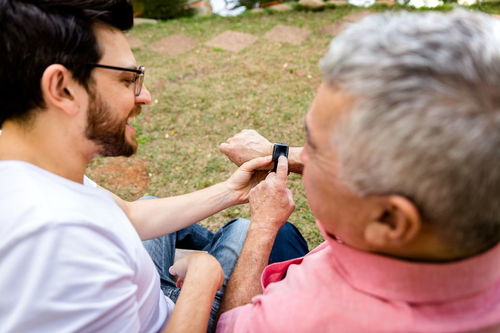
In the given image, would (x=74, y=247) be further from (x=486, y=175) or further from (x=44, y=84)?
(x=486, y=175)

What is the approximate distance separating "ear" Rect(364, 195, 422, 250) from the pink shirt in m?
0.07

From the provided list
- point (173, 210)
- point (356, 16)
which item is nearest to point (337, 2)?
point (356, 16)

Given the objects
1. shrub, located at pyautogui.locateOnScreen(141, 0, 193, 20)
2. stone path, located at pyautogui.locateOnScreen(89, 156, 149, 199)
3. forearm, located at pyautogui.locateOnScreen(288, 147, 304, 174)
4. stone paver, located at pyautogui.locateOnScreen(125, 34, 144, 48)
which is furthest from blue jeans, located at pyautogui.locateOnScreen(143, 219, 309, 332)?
shrub, located at pyautogui.locateOnScreen(141, 0, 193, 20)

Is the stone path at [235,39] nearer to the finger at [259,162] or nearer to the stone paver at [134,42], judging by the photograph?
the stone paver at [134,42]

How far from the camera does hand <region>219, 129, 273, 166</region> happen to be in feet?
6.24

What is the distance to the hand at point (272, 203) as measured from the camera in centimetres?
156

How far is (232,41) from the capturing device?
4.91 metres

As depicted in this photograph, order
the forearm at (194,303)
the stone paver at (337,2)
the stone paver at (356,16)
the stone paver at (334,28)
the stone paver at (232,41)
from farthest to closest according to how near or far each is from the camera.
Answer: the stone paver at (337,2), the stone paver at (356,16), the stone paver at (334,28), the stone paver at (232,41), the forearm at (194,303)

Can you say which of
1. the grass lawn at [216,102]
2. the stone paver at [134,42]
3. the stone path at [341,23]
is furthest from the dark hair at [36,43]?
the stone path at [341,23]

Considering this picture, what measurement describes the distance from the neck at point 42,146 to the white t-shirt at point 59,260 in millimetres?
66

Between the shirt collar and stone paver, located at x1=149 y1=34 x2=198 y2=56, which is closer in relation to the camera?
the shirt collar

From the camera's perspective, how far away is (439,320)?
863mm

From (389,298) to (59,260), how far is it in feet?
2.51

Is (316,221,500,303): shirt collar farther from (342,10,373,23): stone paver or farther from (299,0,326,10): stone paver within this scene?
(299,0,326,10): stone paver
